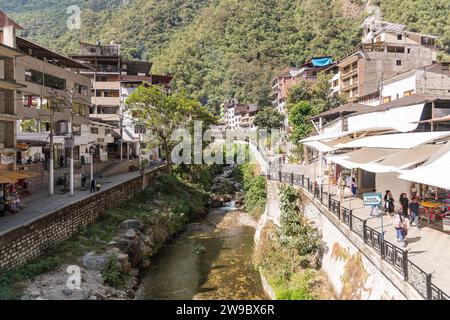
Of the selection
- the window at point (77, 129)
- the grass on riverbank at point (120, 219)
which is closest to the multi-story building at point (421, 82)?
the grass on riverbank at point (120, 219)

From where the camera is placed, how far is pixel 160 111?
39.0 m

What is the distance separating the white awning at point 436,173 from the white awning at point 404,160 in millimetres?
2295

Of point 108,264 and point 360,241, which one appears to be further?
point 108,264

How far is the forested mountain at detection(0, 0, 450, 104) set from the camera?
91250 mm

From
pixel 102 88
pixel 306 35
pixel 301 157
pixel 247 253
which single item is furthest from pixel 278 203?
pixel 306 35

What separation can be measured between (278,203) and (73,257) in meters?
13.9

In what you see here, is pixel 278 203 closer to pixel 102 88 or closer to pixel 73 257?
pixel 73 257

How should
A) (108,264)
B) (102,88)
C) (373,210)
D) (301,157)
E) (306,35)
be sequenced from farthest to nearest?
(306,35), (102,88), (301,157), (108,264), (373,210)

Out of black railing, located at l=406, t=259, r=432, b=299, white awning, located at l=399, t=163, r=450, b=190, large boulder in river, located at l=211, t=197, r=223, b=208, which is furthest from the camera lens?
large boulder in river, located at l=211, t=197, r=223, b=208

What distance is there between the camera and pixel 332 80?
193ft

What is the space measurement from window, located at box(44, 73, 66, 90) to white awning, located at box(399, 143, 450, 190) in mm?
32761

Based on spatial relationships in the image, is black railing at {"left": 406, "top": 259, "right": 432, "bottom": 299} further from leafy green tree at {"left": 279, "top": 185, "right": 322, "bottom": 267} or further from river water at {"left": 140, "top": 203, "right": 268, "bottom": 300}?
river water at {"left": 140, "top": 203, "right": 268, "bottom": 300}

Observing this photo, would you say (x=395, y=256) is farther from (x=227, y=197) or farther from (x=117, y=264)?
(x=227, y=197)

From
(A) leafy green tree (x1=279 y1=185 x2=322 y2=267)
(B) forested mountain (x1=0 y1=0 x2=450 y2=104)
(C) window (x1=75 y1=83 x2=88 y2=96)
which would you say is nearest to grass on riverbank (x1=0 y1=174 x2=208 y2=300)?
(A) leafy green tree (x1=279 y1=185 x2=322 y2=267)
